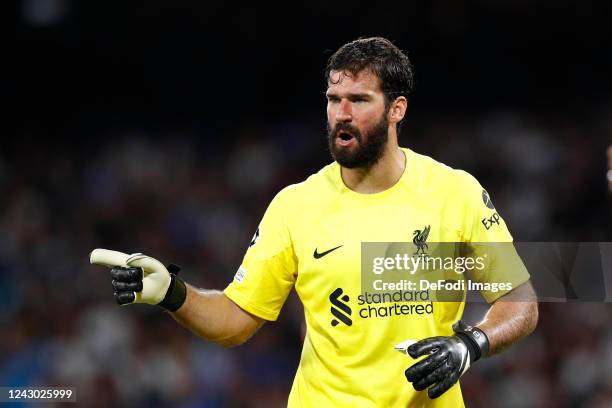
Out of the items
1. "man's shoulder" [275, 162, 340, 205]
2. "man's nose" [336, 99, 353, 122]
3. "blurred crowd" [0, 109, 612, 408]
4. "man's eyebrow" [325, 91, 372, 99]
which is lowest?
"blurred crowd" [0, 109, 612, 408]

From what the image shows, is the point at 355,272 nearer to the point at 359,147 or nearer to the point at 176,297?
the point at 359,147

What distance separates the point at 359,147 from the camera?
13.9ft

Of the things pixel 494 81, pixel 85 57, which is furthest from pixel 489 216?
pixel 85 57

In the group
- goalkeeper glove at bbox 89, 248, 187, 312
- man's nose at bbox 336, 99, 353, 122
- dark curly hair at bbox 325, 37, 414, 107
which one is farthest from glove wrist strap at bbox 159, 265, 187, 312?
dark curly hair at bbox 325, 37, 414, 107

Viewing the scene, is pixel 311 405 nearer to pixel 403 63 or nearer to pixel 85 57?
pixel 403 63

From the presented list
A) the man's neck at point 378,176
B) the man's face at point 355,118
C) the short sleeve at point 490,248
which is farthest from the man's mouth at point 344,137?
the short sleeve at point 490,248

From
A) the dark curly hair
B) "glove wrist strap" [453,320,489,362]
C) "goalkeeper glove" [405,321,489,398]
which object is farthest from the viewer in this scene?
the dark curly hair

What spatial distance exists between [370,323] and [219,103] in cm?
718

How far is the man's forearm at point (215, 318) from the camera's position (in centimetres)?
423

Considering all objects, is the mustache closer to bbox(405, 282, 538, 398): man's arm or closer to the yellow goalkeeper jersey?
the yellow goalkeeper jersey

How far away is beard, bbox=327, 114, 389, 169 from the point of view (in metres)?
4.21

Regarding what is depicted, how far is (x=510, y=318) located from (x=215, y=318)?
4.14 feet

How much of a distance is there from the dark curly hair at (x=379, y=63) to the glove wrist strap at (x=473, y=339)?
41.6 inches

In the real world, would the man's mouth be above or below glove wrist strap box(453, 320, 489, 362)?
above
